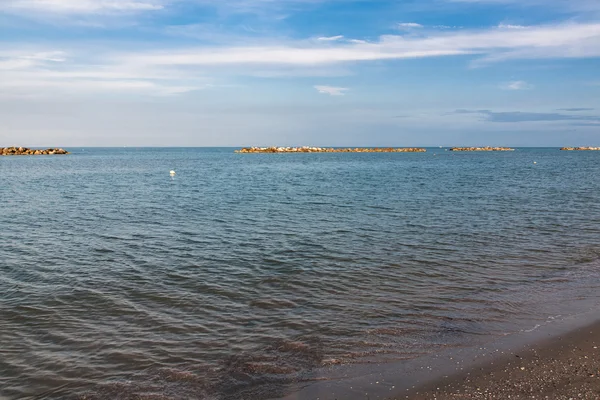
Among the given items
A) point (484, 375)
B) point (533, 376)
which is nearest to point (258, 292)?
point (484, 375)

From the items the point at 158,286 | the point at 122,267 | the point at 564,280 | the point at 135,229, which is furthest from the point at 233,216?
the point at 564,280

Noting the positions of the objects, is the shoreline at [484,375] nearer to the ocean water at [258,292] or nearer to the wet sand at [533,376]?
the wet sand at [533,376]

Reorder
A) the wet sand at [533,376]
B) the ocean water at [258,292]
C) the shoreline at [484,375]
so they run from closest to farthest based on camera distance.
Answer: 1. the wet sand at [533,376]
2. the shoreline at [484,375]
3. the ocean water at [258,292]

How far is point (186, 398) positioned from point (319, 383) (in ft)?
8.87

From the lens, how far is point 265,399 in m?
8.79

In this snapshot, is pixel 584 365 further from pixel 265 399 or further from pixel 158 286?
pixel 158 286

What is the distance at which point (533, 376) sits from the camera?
923 centimetres

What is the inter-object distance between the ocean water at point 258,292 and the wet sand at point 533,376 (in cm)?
125

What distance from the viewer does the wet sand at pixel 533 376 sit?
28.1 feet

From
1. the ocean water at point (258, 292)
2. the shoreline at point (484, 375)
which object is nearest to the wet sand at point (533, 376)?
the shoreline at point (484, 375)

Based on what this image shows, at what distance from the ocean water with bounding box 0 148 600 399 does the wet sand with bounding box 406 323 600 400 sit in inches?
49.2

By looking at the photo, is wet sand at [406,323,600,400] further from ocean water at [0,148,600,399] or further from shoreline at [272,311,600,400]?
ocean water at [0,148,600,399]

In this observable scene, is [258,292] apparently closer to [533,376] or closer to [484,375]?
[484,375]

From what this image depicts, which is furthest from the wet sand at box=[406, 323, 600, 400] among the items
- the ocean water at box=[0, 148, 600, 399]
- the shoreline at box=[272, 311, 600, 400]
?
the ocean water at box=[0, 148, 600, 399]
